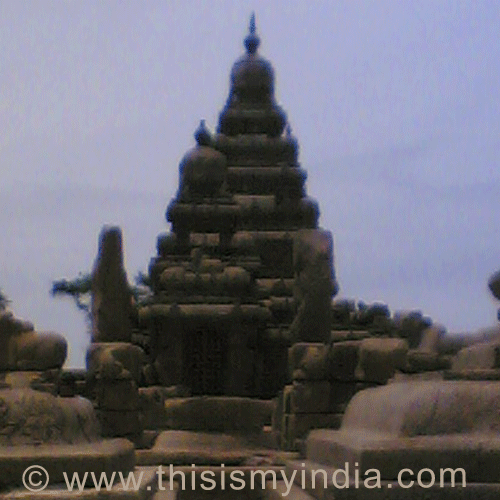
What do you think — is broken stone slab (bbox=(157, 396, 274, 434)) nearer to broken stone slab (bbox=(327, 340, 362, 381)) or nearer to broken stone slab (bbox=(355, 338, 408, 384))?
broken stone slab (bbox=(327, 340, 362, 381))

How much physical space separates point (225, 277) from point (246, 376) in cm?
212

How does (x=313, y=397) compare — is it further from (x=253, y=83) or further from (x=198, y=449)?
(x=253, y=83)

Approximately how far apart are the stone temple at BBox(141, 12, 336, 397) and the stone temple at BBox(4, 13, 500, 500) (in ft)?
0.14

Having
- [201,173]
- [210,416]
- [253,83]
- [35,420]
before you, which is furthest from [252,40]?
[35,420]

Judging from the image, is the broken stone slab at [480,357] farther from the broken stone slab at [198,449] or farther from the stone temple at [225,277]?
the stone temple at [225,277]

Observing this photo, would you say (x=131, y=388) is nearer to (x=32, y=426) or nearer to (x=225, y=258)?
(x=225, y=258)

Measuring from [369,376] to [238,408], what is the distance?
25.4ft

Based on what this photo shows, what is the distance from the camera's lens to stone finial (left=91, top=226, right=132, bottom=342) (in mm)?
21859

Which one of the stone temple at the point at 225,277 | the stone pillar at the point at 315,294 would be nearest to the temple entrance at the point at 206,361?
the stone temple at the point at 225,277

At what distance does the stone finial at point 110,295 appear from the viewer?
861 inches

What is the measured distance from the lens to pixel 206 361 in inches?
1074

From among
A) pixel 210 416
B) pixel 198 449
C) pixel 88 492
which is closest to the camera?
pixel 88 492

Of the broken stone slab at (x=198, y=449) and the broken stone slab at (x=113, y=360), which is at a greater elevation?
the broken stone slab at (x=113, y=360)

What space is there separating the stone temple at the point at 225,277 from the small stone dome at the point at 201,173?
0.02m
